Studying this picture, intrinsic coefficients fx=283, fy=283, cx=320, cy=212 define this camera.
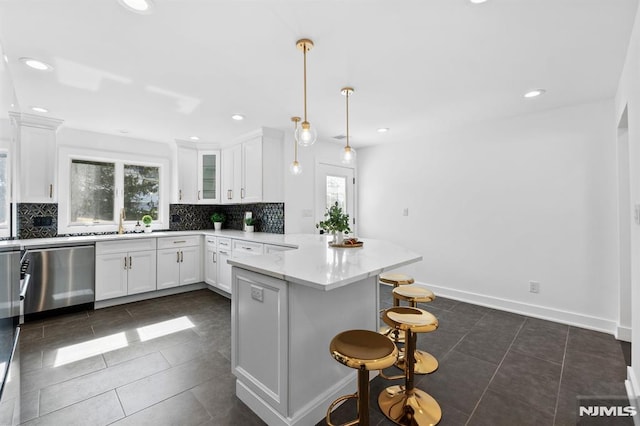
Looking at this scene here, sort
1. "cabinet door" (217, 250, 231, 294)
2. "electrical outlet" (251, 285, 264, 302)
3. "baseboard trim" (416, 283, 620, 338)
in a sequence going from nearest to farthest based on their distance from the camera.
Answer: "electrical outlet" (251, 285, 264, 302)
"baseboard trim" (416, 283, 620, 338)
"cabinet door" (217, 250, 231, 294)

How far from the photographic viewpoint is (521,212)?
11.5 ft

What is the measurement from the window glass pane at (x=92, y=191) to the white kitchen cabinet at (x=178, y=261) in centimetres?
104

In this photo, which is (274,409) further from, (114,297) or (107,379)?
(114,297)

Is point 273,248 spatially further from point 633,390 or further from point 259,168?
point 633,390

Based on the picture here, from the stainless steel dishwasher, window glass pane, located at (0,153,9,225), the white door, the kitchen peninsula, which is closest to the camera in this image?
window glass pane, located at (0,153,9,225)

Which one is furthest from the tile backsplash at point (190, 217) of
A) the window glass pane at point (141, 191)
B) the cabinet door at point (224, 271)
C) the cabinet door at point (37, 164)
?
the cabinet door at point (224, 271)

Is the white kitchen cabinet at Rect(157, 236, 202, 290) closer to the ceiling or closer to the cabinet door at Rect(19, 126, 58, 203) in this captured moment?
the cabinet door at Rect(19, 126, 58, 203)

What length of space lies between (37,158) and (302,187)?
136 inches

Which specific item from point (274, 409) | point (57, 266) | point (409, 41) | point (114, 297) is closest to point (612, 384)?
point (274, 409)

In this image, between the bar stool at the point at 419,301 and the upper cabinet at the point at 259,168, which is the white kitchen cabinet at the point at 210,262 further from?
the bar stool at the point at 419,301

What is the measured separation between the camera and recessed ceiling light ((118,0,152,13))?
5.15ft

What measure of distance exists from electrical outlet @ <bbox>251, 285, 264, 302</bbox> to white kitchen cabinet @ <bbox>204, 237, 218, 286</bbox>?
279cm

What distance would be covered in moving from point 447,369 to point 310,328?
1.34m

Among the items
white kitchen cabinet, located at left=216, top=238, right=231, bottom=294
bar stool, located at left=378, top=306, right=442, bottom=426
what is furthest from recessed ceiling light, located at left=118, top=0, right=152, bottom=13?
white kitchen cabinet, located at left=216, top=238, right=231, bottom=294
